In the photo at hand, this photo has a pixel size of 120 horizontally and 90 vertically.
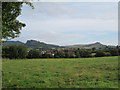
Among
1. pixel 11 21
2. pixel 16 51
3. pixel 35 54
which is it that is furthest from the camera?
pixel 16 51

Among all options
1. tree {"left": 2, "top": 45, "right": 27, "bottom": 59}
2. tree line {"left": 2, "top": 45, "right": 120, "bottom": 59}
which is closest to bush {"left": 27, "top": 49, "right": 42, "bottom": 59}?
tree line {"left": 2, "top": 45, "right": 120, "bottom": 59}

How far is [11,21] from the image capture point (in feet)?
61.2

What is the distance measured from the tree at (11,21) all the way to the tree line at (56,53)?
128 feet

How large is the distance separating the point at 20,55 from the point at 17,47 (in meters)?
4.07

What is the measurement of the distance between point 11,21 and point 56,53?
5094 cm

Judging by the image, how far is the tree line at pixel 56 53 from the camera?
64.3m

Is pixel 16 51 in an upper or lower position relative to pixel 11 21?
lower

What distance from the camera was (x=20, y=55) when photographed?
74562 mm

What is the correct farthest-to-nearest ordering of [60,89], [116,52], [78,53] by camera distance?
[78,53], [116,52], [60,89]

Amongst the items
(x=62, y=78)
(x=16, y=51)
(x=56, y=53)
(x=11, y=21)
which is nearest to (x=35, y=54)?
(x=56, y=53)

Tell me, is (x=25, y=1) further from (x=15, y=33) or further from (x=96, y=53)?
(x=96, y=53)

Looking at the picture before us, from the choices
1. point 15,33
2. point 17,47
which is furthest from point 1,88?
point 17,47

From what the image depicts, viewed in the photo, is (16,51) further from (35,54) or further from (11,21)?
(11,21)

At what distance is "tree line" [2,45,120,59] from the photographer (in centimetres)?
6432
